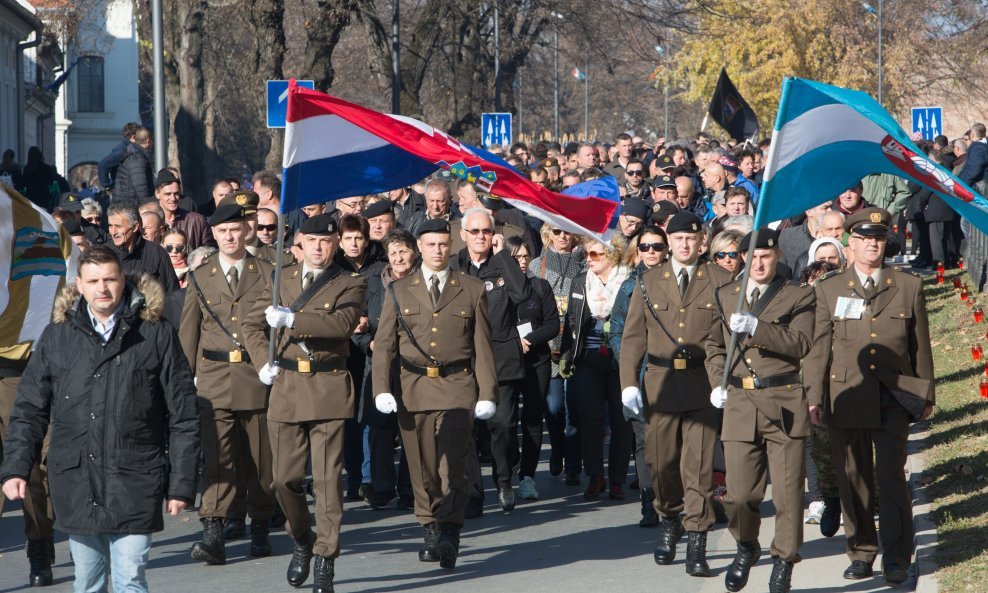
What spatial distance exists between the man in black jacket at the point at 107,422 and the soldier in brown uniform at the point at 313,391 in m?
1.60

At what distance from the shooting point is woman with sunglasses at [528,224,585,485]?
11258mm

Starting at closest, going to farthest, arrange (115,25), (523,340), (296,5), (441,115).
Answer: (523,340), (296,5), (441,115), (115,25)

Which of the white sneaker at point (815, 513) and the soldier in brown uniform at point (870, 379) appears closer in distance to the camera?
the soldier in brown uniform at point (870, 379)

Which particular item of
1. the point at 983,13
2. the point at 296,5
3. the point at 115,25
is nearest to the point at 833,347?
the point at 296,5

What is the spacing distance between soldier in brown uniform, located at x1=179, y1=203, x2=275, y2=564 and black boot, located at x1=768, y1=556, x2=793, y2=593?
10.1 ft

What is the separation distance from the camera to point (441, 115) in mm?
35906

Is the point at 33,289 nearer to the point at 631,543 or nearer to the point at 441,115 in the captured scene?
the point at 631,543

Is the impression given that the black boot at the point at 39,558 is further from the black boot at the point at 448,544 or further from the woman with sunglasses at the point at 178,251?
the woman with sunglasses at the point at 178,251

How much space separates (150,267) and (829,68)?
46.8 meters

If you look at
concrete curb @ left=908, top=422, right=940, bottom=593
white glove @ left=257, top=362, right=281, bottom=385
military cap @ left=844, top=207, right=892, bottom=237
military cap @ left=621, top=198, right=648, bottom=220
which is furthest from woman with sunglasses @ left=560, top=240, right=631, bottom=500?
white glove @ left=257, top=362, right=281, bottom=385

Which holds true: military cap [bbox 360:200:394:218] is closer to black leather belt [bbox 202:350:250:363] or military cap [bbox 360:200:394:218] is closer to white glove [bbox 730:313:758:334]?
black leather belt [bbox 202:350:250:363]

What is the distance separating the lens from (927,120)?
Answer: 33.9 metres

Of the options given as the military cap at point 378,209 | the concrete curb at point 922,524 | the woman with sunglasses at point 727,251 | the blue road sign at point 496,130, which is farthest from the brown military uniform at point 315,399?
the blue road sign at point 496,130

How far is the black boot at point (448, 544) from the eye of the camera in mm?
8664
